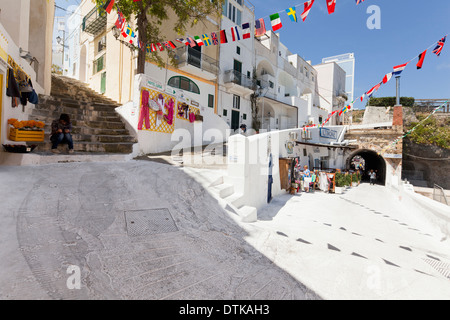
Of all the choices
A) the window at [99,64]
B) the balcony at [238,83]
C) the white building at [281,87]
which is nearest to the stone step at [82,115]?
the window at [99,64]

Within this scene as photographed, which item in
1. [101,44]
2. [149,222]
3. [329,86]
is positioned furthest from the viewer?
[329,86]

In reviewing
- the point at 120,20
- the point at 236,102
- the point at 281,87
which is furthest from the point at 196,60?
the point at 281,87

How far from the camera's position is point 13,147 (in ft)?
16.6

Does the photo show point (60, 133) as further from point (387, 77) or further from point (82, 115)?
point (387, 77)

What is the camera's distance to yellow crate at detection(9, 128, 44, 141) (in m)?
5.37

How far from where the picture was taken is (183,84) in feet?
50.8

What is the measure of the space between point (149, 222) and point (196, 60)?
14.6 metres

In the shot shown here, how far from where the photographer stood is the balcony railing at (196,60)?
583 inches

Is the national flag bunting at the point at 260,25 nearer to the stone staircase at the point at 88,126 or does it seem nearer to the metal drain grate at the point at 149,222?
the stone staircase at the point at 88,126

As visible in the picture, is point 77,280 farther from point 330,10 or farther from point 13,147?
point 330,10
